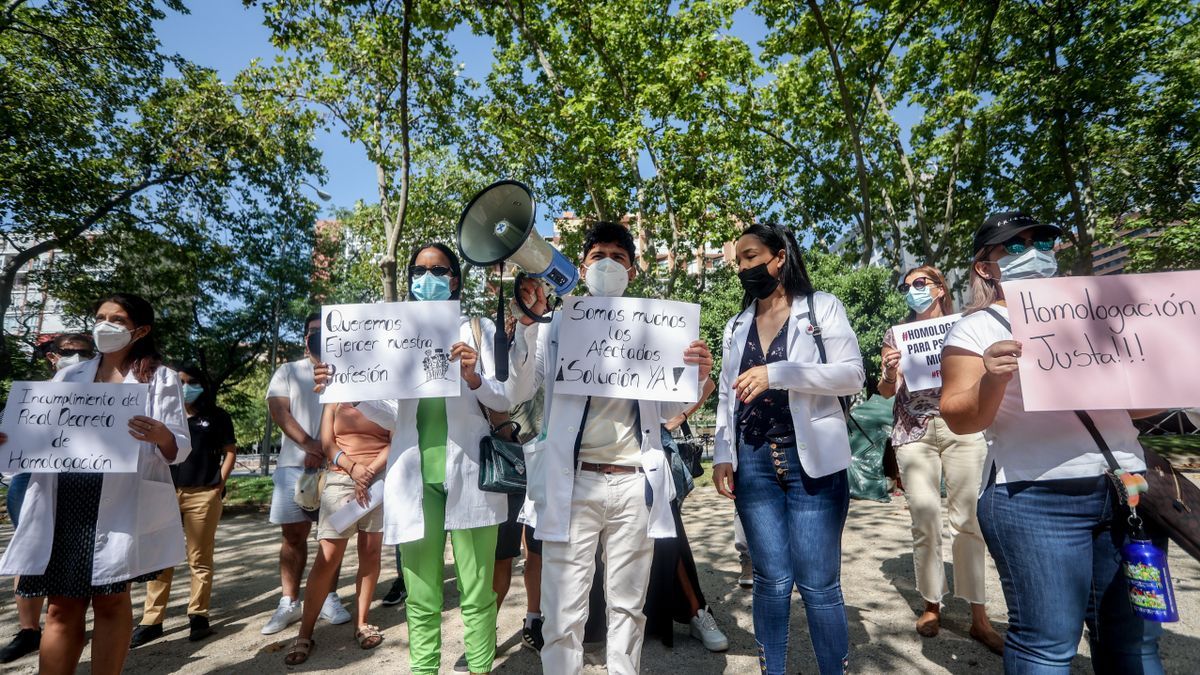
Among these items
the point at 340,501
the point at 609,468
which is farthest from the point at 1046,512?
the point at 340,501

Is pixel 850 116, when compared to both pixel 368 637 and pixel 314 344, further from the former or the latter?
pixel 368 637

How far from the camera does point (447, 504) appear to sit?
264cm

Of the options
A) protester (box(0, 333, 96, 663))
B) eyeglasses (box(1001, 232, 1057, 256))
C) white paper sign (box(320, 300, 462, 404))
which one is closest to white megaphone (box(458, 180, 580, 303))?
white paper sign (box(320, 300, 462, 404))

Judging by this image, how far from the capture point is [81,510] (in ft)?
8.81

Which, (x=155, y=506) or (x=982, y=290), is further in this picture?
(x=155, y=506)

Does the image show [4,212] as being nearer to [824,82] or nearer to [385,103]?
[385,103]

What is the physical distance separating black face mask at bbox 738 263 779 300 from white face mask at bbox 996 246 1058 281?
862mm

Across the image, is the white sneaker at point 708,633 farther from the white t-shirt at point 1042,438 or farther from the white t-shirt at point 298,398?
the white t-shirt at point 298,398

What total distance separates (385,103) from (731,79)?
785 cm

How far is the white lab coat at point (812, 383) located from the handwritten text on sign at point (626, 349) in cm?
31

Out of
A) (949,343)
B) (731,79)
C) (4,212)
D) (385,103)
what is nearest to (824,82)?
(731,79)

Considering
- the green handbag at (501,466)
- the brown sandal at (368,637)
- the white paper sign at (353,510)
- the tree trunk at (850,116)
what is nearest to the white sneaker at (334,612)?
the brown sandal at (368,637)

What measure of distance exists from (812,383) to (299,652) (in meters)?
3.19

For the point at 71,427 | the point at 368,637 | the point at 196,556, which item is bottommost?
the point at 368,637
